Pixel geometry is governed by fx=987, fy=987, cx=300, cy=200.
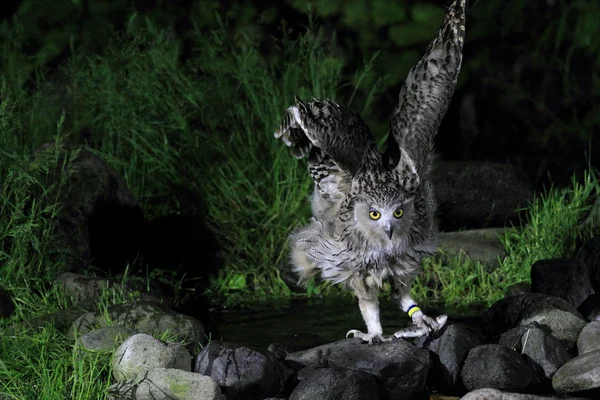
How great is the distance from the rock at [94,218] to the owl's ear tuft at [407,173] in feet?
7.50

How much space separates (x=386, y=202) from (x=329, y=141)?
453 mm

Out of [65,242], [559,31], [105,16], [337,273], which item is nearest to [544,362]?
[337,273]

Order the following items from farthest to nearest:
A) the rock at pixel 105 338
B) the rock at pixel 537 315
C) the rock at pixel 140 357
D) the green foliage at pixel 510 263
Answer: the green foliage at pixel 510 263 < the rock at pixel 537 315 < the rock at pixel 105 338 < the rock at pixel 140 357

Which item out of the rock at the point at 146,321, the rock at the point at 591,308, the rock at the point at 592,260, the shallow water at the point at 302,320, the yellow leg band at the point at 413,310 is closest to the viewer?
the rock at the point at 146,321

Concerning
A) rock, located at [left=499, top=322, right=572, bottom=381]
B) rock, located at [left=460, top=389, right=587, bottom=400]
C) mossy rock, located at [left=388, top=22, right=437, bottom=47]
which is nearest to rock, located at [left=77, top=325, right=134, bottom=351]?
rock, located at [left=460, top=389, right=587, bottom=400]

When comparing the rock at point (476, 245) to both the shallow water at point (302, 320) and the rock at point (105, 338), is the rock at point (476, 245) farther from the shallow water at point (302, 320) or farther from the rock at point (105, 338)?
the rock at point (105, 338)

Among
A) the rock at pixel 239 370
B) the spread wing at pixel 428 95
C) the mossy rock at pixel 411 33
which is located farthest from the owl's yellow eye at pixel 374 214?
the mossy rock at pixel 411 33

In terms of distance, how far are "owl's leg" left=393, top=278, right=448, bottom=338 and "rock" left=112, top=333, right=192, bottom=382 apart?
1.31 metres

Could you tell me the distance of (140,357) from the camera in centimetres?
435

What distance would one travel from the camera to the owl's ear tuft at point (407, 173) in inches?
193

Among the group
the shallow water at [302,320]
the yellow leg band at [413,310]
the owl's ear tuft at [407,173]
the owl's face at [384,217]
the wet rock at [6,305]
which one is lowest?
the shallow water at [302,320]

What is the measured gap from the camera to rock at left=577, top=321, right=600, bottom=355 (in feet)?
16.0

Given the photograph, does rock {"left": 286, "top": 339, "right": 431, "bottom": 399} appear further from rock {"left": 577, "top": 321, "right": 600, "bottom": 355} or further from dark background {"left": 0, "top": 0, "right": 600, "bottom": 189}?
dark background {"left": 0, "top": 0, "right": 600, "bottom": 189}

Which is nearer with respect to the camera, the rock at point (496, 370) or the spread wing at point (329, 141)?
the rock at point (496, 370)
